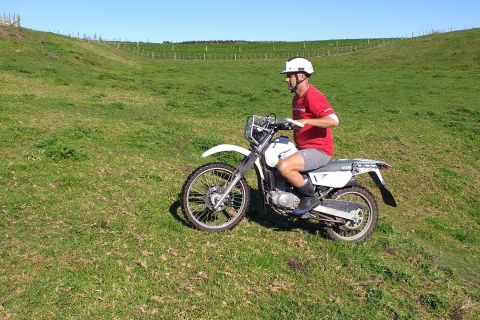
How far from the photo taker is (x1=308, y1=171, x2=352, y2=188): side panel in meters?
6.97

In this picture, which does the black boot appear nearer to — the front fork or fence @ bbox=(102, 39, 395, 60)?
the front fork

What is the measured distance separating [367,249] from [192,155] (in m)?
5.90

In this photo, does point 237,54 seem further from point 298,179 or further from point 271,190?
point 298,179

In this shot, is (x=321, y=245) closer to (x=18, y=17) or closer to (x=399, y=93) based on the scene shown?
(x=399, y=93)

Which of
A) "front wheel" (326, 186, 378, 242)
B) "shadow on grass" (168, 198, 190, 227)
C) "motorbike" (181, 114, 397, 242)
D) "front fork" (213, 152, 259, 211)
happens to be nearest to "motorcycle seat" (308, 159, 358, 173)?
"motorbike" (181, 114, 397, 242)

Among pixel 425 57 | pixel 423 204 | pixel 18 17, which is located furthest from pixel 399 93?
pixel 18 17

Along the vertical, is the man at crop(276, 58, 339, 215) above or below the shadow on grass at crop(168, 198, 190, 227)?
above

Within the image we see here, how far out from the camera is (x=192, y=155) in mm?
11688

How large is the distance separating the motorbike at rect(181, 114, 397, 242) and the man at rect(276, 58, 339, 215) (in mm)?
169

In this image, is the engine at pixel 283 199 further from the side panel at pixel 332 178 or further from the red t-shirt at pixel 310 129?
the red t-shirt at pixel 310 129

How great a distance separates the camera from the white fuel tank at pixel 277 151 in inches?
266

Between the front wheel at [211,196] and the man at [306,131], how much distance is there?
2.59ft

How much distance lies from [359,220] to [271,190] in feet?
5.37

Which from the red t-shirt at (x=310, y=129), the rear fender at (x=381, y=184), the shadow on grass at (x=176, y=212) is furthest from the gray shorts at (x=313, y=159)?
the shadow on grass at (x=176, y=212)
